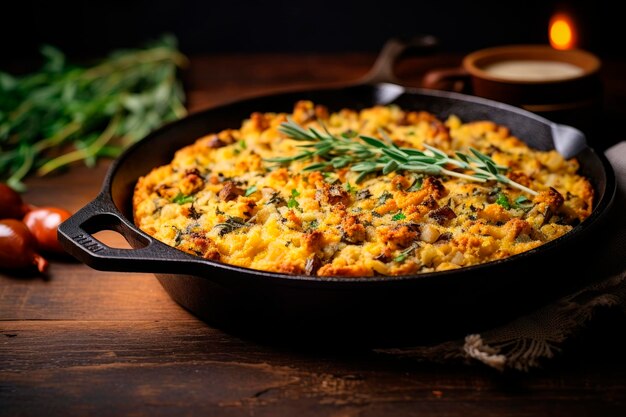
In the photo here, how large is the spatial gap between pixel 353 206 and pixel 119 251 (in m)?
0.96

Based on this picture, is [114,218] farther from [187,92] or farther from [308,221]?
[187,92]

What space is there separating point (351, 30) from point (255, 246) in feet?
12.7

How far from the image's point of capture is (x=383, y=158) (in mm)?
3141

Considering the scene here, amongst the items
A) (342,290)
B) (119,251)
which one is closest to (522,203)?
(342,290)

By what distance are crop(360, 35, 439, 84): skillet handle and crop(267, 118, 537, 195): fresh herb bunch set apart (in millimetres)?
726

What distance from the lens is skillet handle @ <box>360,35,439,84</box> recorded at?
159 inches

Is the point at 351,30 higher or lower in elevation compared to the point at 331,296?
higher

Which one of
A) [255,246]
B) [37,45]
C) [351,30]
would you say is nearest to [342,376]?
[255,246]

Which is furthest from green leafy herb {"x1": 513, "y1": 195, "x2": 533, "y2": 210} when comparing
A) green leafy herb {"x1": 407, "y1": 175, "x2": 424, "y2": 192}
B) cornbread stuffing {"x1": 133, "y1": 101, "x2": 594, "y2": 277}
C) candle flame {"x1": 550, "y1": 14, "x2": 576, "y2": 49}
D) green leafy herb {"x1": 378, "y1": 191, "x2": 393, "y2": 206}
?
candle flame {"x1": 550, "y1": 14, "x2": 576, "y2": 49}

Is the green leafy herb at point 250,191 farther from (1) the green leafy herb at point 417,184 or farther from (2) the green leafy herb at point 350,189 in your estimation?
(1) the green leafy herb at point 417,184

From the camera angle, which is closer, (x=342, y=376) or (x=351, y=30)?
(x=342, y=376)

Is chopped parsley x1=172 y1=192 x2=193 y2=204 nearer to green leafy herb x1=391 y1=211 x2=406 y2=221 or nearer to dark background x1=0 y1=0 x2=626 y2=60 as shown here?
green leafy herb x1=391 y1=211 x2=406 y2=221

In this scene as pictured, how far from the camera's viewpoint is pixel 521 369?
2.42 metres

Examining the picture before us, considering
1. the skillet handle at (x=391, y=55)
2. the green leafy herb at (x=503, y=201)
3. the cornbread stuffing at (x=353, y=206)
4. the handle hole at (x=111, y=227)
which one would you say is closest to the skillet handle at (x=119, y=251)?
the handle hole at (x=111, y=227)
